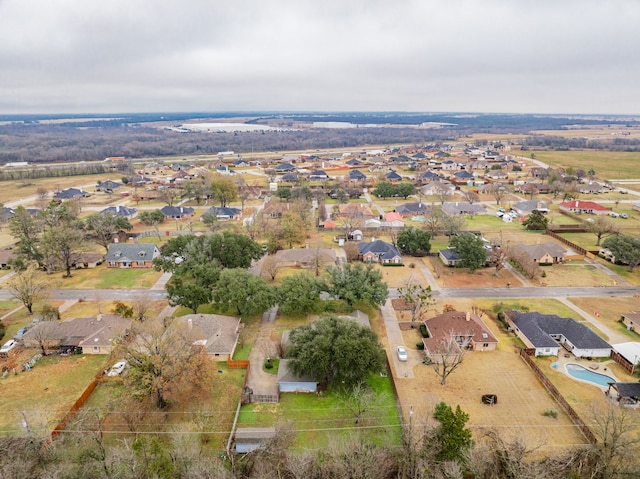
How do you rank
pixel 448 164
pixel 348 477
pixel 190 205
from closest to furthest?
pixel 348 477
pixel 190 205
pixel 448 164

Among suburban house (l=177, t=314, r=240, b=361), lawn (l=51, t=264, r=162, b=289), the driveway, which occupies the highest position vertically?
suburban house (l=177, t=314, r=240, b=361)

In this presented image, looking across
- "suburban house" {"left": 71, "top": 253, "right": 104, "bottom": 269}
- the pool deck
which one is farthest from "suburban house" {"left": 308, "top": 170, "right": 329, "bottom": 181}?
the pool deck

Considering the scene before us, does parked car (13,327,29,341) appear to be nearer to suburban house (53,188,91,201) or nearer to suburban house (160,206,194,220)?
suburban house (160,206,194,220)

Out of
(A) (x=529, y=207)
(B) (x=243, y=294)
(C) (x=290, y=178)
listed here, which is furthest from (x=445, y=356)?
(C) (x=290, y=178)

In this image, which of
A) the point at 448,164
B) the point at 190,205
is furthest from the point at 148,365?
the point at 448,164

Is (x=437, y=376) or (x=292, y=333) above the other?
(x=292, y=333)

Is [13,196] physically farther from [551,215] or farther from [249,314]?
[551,215]
